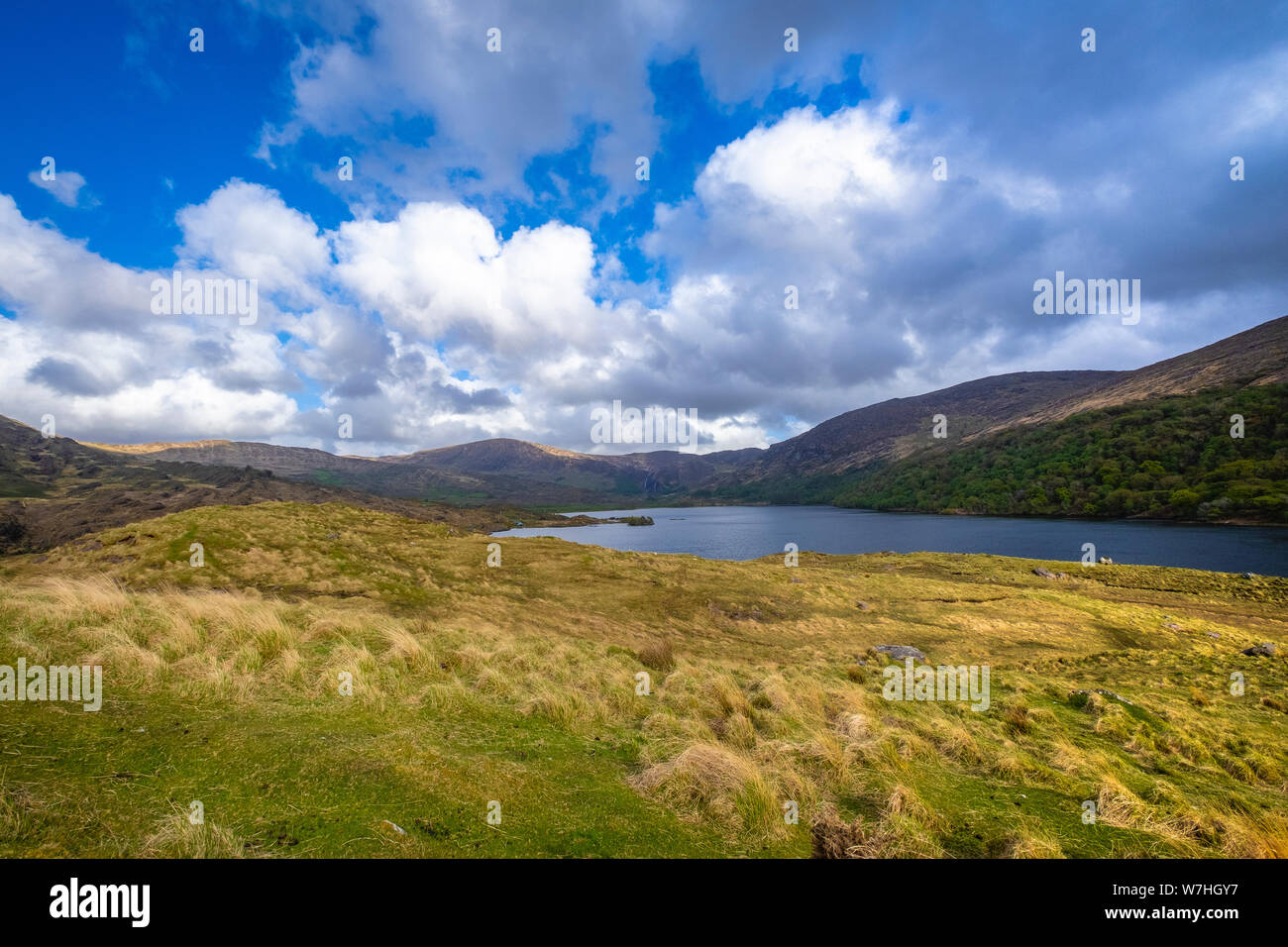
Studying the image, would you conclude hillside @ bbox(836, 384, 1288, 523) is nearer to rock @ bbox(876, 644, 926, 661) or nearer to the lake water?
the lake water

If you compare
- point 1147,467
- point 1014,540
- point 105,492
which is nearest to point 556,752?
point 1014,540

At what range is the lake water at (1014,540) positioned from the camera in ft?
201

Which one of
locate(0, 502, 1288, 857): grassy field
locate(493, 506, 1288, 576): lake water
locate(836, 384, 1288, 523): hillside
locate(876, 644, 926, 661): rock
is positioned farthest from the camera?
locate(836, 384, 1288, 523): hillside

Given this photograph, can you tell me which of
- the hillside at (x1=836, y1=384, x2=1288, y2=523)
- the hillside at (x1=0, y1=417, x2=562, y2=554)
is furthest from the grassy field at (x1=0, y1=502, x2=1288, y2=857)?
the hillside at (x1=836, y1=384, x2=1288, y2=523)

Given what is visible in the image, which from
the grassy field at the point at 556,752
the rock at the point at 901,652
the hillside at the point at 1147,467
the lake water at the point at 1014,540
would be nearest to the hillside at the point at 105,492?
the lake water at the point at 1014,540

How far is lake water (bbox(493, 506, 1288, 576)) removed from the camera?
6125 cm

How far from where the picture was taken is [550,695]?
8.86 m

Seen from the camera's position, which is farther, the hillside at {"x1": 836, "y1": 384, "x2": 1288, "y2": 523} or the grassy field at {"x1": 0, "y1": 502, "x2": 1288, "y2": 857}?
the hillside at {"x1": 836, "y1": 384, "x2": 1288, "y2": 523}

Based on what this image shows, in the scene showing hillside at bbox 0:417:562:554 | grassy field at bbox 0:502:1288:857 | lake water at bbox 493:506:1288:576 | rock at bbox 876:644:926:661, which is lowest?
lake water at bbox 493:506:1288:576

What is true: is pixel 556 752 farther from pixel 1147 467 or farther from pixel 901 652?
pixel 1147 467

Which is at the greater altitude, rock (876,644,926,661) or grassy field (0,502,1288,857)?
grassy field (0,502,1288,857)

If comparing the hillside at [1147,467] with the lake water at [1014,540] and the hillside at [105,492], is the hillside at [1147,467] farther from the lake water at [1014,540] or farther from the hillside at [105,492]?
the hillside at [105,492]

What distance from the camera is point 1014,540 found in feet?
270
